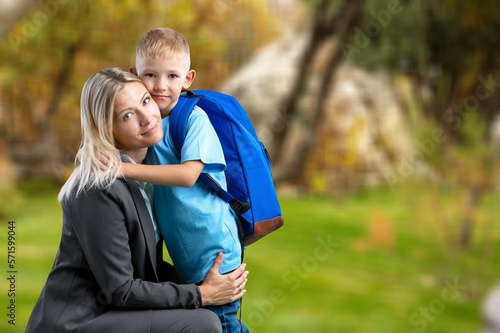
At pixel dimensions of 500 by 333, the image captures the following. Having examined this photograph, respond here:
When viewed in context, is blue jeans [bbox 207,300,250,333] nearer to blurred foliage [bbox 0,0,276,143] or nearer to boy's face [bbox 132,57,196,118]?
boy's face [bbox 132,57,196,118]

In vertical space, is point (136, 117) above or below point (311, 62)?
above

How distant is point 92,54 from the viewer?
168 inches

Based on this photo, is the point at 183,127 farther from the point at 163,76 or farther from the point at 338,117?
the point at 338,117

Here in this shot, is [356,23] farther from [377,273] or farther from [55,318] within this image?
[55,318]

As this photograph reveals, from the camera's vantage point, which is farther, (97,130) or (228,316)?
(228,316)

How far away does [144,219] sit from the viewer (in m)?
1.62

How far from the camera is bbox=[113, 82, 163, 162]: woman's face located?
1.60 metres

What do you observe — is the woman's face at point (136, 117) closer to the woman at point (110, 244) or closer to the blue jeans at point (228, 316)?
the woman at point (110, 244)

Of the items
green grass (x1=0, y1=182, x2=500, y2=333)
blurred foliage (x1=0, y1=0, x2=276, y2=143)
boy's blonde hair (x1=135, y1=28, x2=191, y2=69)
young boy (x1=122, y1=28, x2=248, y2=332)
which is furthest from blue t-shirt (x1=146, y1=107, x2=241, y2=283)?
blurred foliage (x1=0, y1=0, x2=276, y2=143)

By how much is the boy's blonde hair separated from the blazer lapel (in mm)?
248

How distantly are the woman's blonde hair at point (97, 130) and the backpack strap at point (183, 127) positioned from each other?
126 mm

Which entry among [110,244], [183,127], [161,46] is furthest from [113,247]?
[161,46]

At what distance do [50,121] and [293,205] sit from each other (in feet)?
4.31

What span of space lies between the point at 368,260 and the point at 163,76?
3.03 m
